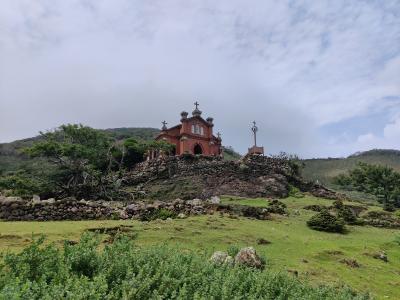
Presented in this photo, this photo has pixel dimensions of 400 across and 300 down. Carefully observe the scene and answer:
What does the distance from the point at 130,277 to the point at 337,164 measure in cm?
7996

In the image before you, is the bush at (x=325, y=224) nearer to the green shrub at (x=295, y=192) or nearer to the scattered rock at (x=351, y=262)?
the scattered rock at (x=351, y=262)

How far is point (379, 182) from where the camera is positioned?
4066 centimetres

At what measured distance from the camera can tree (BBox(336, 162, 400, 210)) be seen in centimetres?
3606

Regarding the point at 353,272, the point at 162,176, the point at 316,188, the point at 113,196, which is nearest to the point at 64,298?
the point at 353,272

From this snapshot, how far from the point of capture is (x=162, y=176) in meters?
30.3

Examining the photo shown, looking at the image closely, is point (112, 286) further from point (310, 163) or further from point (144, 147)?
point (310, 163)

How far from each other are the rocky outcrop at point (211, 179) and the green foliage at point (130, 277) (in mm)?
18074

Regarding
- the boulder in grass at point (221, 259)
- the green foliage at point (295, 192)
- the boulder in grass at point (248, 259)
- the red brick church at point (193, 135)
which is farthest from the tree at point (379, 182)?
the boulder in grass at point (221, 259)

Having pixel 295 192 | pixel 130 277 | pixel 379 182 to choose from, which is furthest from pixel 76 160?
pixel 379 182

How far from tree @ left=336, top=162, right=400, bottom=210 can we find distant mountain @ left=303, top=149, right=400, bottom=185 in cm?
2129

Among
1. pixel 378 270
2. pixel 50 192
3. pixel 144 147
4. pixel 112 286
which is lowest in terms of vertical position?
pixel 378 270

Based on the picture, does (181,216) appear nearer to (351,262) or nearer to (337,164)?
(351,262)

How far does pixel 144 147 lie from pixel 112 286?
2907 centimetres

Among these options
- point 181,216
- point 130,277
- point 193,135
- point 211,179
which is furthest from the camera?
point 193,135
